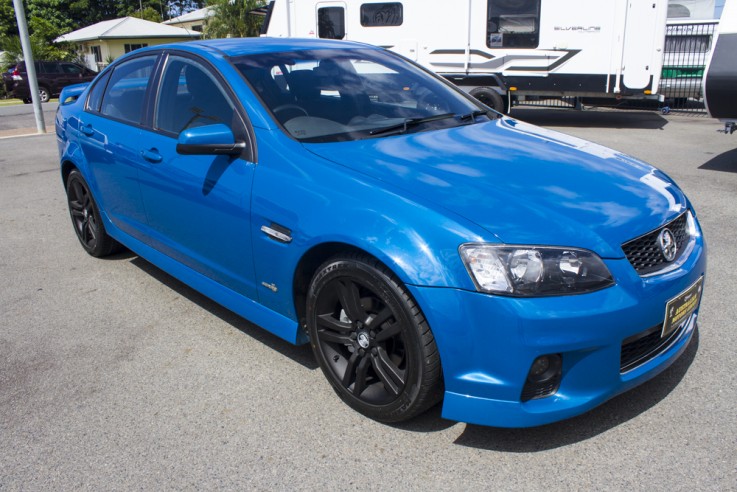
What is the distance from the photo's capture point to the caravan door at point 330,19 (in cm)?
1388

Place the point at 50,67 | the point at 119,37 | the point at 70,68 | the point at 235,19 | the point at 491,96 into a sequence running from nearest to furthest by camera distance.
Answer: the point at 491,96 < the point at 50,67 < the point at 70,68 < the point at 235,19 < the point at 119,37

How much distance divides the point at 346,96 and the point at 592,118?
1217 centimetres

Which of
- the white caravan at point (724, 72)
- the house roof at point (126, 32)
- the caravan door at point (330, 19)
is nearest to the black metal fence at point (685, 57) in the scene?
the white caravan at point (724, 72)

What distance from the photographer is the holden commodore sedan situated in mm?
2498

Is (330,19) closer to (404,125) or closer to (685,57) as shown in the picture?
(685,57)

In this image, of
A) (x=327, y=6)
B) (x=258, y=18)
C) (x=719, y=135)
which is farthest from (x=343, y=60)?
(x=258, y=18)

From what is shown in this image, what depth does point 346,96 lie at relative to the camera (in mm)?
3711

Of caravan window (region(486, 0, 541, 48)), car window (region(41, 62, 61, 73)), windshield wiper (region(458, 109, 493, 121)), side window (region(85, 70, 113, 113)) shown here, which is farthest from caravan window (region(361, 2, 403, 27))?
car window (region(41, 62, 61, 73))

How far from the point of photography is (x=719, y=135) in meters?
11.0

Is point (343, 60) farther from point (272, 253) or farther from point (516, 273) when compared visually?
point (516, 273)

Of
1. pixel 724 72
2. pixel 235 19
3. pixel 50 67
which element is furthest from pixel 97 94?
pixel 235 19

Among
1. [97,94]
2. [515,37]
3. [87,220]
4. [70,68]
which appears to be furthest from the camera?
[70,68]

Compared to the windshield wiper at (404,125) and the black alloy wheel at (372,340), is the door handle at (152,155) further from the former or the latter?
the black alloy wheel at (372,340)

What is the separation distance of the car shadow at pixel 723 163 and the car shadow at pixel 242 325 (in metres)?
6.58
